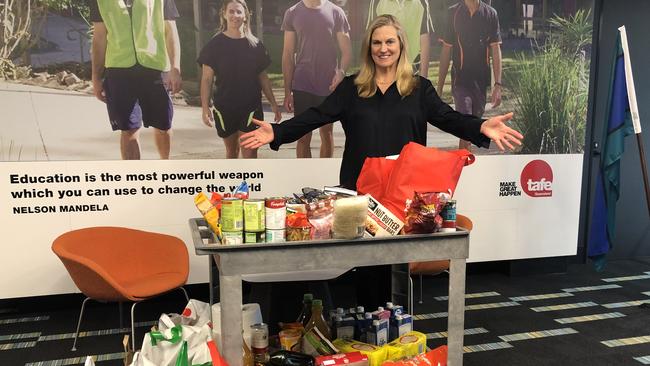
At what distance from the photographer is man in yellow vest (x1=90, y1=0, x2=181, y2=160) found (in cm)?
315

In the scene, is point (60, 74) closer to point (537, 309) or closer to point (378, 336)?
point (378, 336)

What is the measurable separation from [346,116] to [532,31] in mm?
2660

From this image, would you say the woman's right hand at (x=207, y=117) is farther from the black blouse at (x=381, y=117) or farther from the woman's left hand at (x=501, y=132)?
the woman's left hand at (x=501, y=132)

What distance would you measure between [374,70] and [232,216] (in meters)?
0.97

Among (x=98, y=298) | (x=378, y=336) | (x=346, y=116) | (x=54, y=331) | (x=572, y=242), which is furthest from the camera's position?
(x=572, y=242)

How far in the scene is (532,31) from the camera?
3.95m

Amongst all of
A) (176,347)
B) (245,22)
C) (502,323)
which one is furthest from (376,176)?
(245,22)

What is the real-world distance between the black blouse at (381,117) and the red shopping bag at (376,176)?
1.36 feet

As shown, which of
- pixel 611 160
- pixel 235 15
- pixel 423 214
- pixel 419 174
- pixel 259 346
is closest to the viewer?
pixel 423 214

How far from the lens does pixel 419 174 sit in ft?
4.81

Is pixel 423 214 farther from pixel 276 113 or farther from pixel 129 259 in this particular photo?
pixel 276 113

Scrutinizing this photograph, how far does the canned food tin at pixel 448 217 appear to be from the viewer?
1.41 meters

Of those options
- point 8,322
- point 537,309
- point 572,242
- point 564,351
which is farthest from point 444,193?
point 572,242

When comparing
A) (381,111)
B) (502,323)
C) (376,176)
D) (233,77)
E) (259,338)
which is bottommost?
(502,323)
